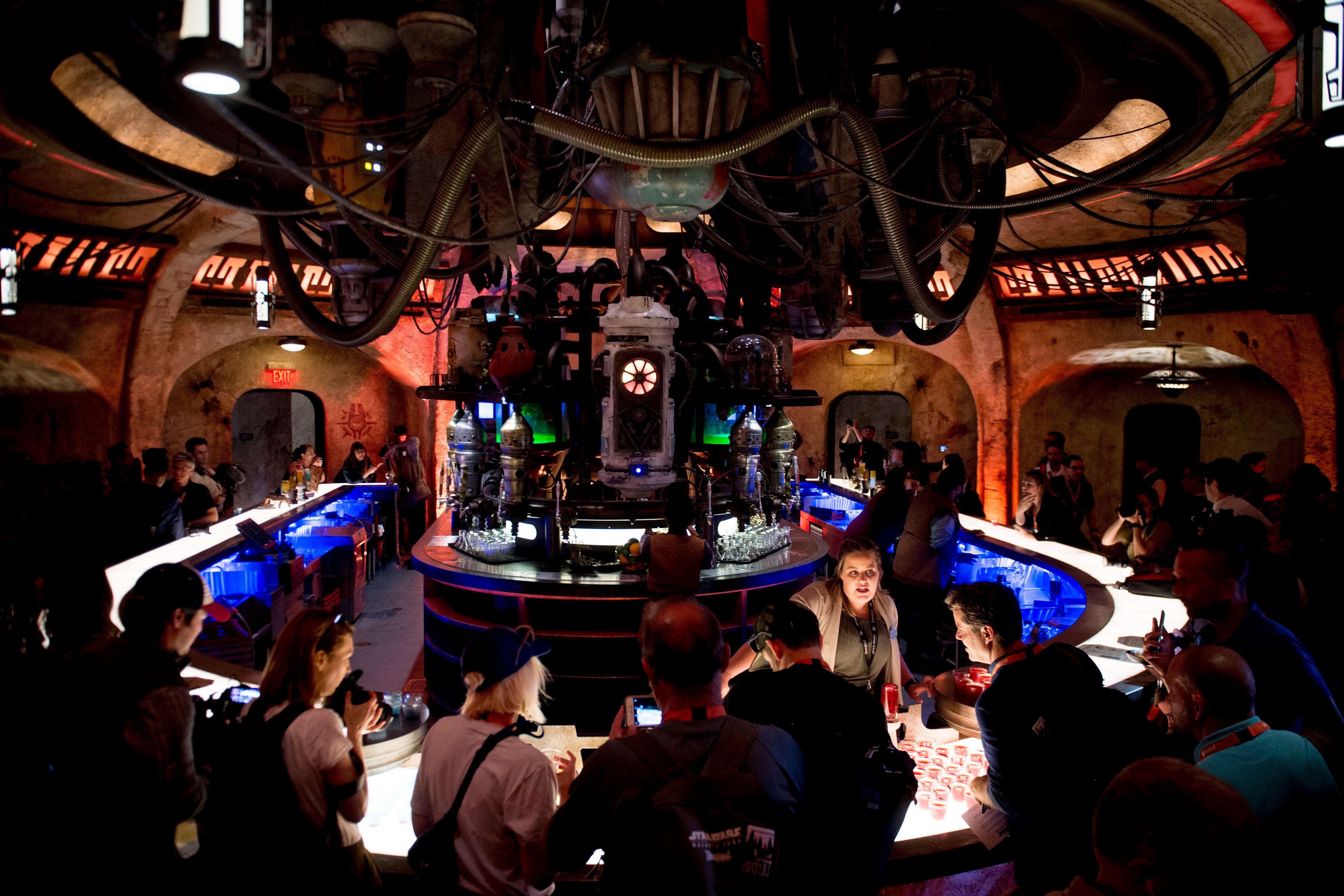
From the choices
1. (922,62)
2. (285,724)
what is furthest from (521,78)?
(285,724)

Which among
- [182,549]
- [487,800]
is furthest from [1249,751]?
[182,549]

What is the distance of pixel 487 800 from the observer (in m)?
2.08

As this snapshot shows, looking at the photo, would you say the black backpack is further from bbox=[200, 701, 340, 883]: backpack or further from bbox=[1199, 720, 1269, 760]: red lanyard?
bbox=[1199, 720, 1269, 760]: red lanyard

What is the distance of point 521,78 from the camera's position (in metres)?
5.10

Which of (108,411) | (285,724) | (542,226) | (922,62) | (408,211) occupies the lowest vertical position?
(285,724)

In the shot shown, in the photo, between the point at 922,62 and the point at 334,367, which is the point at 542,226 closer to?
the point at 334,367

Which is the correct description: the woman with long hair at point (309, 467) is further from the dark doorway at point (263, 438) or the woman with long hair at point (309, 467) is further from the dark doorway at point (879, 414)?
the dark doorway at point (879, 414)

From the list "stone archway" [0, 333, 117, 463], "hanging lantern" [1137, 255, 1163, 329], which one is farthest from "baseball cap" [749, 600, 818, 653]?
"stone archway" [0, 333, 117, 463]

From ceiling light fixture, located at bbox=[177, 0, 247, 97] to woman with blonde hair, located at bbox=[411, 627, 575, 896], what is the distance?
169cm

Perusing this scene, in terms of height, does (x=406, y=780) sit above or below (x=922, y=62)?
below

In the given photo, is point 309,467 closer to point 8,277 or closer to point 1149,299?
point 8,277

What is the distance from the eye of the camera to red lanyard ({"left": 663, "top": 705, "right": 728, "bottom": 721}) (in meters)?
2.04

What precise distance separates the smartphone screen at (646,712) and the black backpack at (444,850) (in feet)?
2.53

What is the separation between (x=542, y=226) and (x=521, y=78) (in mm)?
6720
